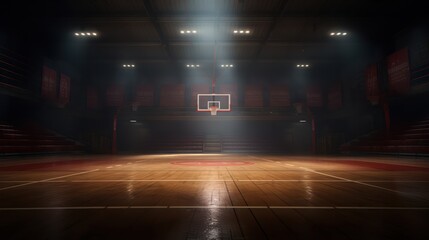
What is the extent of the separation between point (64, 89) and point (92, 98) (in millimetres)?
2434

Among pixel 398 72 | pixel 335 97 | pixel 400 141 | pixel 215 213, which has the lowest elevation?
pixel 215 213

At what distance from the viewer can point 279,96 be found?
53.4ft

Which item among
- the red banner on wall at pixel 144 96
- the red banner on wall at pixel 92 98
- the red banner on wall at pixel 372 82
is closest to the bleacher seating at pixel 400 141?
the red banner on wall at pixel 372 82

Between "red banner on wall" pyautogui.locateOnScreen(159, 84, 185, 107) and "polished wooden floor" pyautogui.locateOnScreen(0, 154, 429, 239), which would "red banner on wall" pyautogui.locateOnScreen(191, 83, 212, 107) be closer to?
"red banner on wall" pyautogui.locateOnScreen(159, 84, 185, 107)

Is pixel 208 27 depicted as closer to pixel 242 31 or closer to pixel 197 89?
pixel 242 31

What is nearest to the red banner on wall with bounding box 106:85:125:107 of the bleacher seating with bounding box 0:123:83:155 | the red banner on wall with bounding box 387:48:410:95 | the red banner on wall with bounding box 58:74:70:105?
the red banner on wall with bounding box 58:74:70:105

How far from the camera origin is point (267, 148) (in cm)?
1518

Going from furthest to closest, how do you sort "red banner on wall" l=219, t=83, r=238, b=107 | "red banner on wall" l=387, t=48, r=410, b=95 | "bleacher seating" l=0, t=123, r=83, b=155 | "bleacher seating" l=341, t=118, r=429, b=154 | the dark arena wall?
"red banner on wall" l=219, t=83, r=238, b=107
"red banner on wall" l=387, t=48, r=410, b=95
"bleacher seating" l=0, t=123, r=83, b=155
"bleacher seating" l=341, t=118, r=429, b=154
the dark arena wall

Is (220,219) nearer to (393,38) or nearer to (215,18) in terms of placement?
(215,18)

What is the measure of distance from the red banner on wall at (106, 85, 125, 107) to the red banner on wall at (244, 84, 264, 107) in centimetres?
859

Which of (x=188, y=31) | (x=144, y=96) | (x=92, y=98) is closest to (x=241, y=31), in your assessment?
(x=188, y=31)

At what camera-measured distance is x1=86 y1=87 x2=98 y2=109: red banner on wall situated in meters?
15.7

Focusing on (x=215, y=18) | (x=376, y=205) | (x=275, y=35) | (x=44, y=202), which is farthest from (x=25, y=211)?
(x=275, y=35)

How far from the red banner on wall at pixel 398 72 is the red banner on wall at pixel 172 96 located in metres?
11.7
